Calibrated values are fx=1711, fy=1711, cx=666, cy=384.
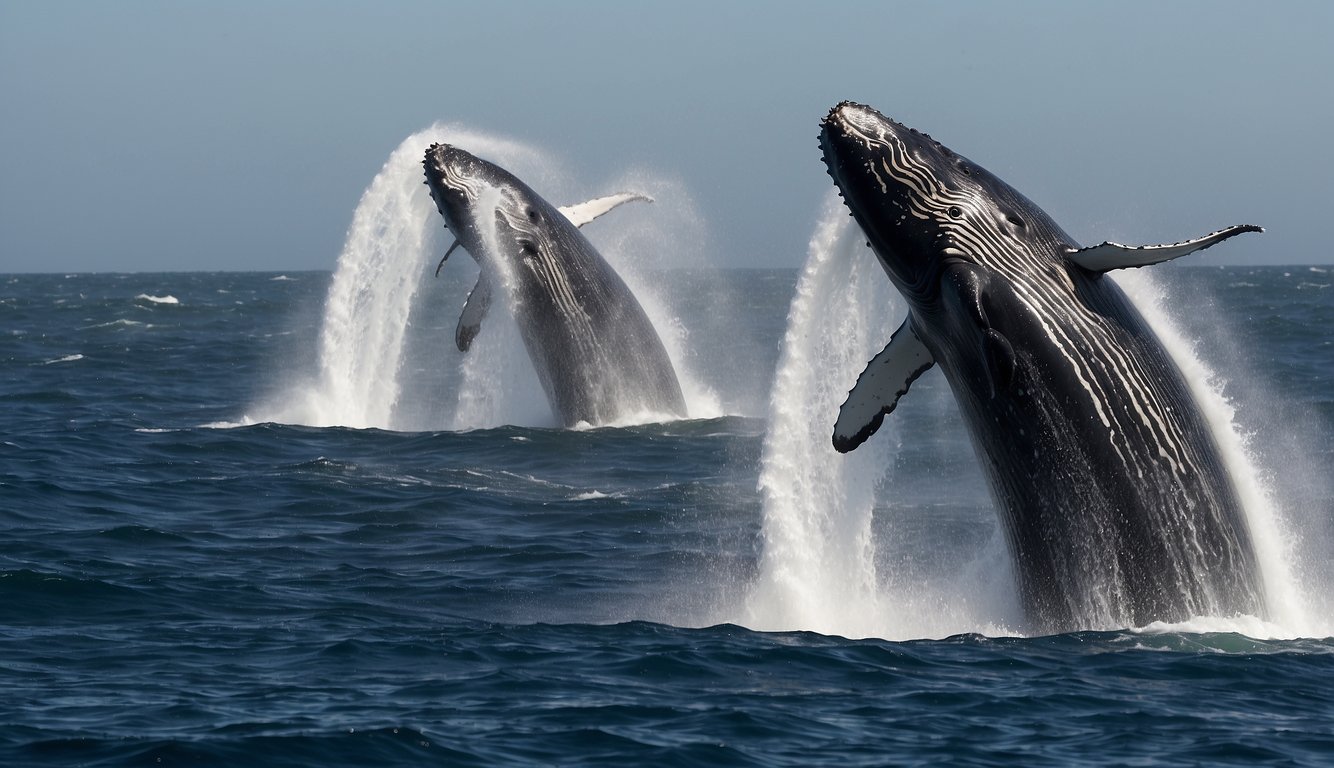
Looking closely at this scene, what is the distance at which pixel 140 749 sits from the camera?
959 centimetres

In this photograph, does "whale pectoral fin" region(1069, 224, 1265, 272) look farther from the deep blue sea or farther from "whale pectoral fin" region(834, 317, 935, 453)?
the deep blue sea

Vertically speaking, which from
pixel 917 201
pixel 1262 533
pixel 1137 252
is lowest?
pixel 1262 533

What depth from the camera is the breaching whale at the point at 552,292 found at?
79.3ft

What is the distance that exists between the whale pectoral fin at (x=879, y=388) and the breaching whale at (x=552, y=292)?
38.6 feet

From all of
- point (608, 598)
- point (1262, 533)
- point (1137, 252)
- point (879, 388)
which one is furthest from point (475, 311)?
point (1137, 252)

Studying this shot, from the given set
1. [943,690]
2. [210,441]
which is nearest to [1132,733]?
[943,690]

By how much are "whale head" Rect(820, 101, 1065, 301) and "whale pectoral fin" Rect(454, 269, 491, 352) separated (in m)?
12.5

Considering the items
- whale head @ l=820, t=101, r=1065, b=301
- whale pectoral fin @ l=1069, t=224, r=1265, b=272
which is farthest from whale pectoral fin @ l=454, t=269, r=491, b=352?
whale pectoral fin @ l=1069, t=224, r=1265, b=272

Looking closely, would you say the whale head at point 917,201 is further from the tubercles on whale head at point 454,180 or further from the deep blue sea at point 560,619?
the tubercles on whale head at point 454,180

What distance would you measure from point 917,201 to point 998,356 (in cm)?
145

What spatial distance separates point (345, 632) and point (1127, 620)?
5.78 metres

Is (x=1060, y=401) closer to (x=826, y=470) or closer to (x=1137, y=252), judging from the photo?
(x=1137, y=252)

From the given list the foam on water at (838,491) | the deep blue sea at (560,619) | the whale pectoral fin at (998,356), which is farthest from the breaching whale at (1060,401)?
the foam on water at (838,491)

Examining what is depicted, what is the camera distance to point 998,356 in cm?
1139
